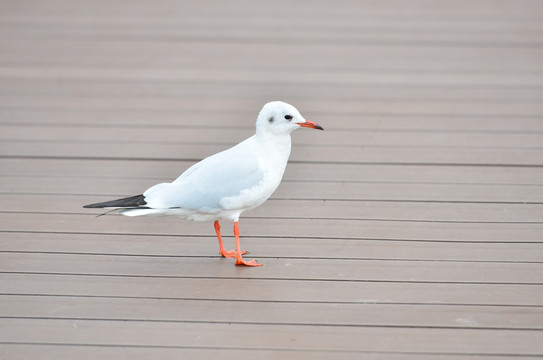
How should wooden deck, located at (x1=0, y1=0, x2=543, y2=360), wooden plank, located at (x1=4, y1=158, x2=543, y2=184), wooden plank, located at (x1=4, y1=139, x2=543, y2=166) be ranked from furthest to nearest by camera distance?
wooden plank, located at (x1=4, y1=139, x2=543, y2=166) < wooden plank, located at (x1=4, y1=158, x2=543, y2=184) < wooden deck, located at (x1=0, y1=0, x2=543, y2=360)

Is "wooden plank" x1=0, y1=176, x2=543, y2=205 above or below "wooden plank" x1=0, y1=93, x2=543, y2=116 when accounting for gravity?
below

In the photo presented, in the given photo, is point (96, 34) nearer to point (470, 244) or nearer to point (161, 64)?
point (161, 64)

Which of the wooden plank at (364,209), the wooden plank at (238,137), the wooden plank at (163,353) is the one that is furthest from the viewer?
the wooden plank at (238,137)

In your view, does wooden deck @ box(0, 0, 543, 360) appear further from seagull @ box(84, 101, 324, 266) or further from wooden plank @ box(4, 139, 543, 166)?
seagull @ box(84, 101, 324, 266)

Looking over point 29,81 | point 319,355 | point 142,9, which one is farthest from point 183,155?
point 142,9

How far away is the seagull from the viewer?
2.74 metres

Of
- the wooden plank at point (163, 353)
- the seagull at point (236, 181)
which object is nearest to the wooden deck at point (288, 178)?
the wooden plank at point (163, 353)

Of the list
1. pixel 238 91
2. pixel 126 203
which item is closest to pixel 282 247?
pixel 126 203

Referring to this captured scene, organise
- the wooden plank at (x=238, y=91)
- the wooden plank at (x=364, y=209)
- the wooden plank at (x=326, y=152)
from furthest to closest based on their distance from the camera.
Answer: the wooden plank at (x=238, y=91), the wooden plank at (x=326, y=152), the wooden plank at (x=364, y=209)

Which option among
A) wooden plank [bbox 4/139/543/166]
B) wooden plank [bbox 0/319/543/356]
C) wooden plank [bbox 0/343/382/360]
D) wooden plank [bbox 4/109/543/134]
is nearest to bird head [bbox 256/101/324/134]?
wooden plank [bbox 0/319/543/356]

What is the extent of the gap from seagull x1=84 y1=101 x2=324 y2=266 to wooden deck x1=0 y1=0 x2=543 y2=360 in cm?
20

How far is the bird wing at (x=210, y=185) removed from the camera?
2.73 metres

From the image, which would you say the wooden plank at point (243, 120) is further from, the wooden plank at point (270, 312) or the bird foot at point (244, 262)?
the wooden plank at point (270, 312)

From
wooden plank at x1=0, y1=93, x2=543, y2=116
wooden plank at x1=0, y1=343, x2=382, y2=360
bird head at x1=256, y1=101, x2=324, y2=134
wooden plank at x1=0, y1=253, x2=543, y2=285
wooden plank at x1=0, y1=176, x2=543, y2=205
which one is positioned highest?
bird head at x1=256, y1=101, x2=324, y2=134
